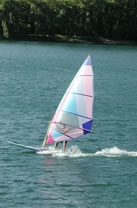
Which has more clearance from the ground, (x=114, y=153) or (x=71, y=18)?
(x=71, y=18)

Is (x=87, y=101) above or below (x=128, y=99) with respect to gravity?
above

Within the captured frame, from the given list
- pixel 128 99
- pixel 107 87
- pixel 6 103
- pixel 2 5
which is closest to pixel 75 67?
pixel 107 87

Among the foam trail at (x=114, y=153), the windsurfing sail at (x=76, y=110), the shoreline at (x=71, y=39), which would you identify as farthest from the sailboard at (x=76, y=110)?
the shoreline at (x=71, y=39)

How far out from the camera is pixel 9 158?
116 feet

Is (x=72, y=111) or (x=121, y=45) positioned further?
(x=121, y=45)

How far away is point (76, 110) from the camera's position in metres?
35.3

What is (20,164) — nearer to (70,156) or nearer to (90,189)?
(70,156)

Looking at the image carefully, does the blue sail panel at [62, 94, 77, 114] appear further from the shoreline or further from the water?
the shoreline

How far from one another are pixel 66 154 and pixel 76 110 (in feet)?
11.3

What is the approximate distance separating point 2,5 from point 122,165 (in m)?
135

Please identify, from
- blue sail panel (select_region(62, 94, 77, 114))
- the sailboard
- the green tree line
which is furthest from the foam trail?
the green tree line

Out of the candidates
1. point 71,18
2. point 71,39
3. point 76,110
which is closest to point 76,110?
point 76,110

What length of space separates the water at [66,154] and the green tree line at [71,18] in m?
89.3

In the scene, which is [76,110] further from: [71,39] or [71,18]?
[71,18]
